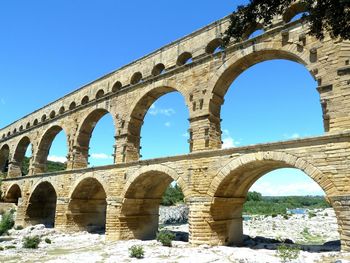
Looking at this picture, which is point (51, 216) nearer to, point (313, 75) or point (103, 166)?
point (103, 166)

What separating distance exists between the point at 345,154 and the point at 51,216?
2519cm

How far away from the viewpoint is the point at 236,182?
14867mm

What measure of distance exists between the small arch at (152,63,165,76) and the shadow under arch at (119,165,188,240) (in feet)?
19.4

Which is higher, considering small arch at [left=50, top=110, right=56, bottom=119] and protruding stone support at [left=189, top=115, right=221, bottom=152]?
small arch at [left=50, top=110, right=56, bottom=119]

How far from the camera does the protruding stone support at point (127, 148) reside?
64.5ft

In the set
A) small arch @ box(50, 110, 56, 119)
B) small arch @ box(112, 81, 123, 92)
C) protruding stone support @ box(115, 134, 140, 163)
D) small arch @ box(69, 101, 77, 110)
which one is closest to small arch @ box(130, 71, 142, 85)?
small arch @ box(112, 81, 123, 92)

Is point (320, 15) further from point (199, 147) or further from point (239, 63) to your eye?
point (199, 147)

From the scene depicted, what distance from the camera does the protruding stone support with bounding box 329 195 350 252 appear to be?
1038cm

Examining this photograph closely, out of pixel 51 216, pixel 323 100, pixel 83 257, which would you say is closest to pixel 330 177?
pixel 323 100

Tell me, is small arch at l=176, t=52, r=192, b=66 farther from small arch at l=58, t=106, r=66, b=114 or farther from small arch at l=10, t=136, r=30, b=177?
small arch at l=10, t=136, r=30, b=177

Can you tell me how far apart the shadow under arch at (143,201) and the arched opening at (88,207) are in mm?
4429

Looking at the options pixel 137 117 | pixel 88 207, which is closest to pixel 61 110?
pixel 88 207

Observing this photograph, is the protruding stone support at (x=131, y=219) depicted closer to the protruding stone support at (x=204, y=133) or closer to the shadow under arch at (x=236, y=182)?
the protruding stone support at (x=204, y=133)

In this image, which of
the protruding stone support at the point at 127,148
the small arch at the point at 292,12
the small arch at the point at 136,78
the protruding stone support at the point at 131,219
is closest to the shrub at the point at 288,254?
the small arch at the point at 292,12
